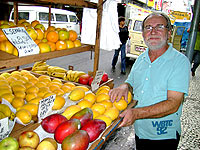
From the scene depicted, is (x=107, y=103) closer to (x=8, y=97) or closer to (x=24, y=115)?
(x=24, y=115)

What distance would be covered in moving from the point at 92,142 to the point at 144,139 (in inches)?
29.5

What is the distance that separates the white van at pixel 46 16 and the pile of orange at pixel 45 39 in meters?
9.12

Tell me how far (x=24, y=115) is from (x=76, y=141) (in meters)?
0.74

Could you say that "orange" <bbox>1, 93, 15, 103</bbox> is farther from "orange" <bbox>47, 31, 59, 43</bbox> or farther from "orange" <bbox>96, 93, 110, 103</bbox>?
"orange" <bbox>96, 93, 110, 103</bbox>

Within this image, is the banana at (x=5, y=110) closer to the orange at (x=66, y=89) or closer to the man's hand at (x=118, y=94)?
the orange at (x=66, y=89)

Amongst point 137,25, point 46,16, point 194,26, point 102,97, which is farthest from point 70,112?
point 46,16

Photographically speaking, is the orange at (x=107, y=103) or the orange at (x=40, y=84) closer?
the orange at (x=107, y=103)

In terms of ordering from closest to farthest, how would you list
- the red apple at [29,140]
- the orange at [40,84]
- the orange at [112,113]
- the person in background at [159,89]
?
the red apple at [29,140]
the person in background at [159,89]
the orange at [112,113]
the orange at [40,84]

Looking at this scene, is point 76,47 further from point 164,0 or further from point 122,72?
point 164,0

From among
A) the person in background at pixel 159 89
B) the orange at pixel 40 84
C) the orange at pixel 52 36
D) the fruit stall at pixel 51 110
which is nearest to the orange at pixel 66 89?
the fruit stall at pixel 51 110

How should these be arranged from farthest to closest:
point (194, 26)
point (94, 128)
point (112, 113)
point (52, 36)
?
point (194, 26)
point (52, 36)
point (112, 113)
point (94, 128)

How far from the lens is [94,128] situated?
1440 mm

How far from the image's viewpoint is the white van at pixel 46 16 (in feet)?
34.3

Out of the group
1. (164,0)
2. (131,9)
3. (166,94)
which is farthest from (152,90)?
(164,0)
